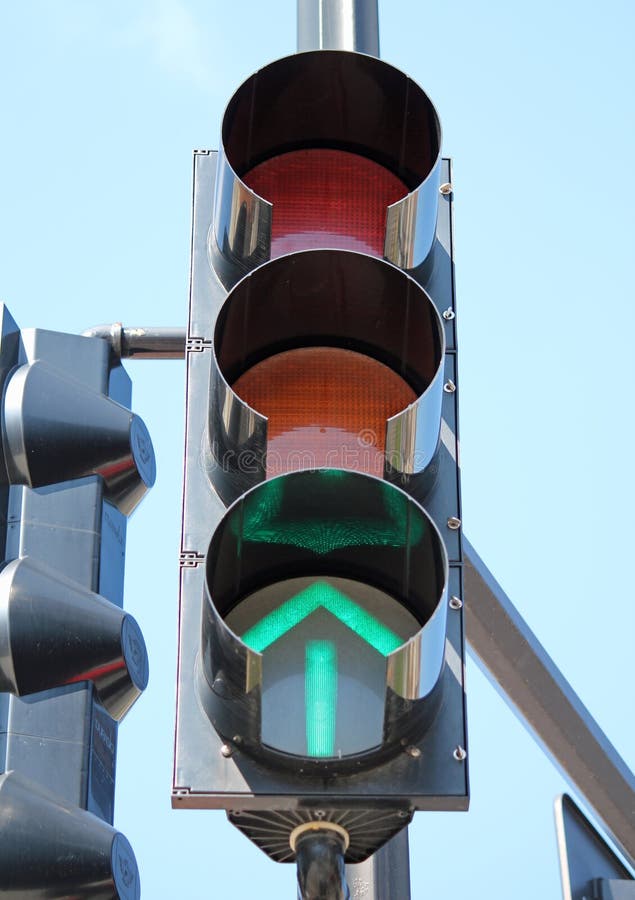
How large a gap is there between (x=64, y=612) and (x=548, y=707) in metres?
1.38

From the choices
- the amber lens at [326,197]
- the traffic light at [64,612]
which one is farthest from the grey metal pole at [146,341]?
the amber lens at [326,197]

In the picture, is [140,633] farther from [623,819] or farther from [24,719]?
[623,819]

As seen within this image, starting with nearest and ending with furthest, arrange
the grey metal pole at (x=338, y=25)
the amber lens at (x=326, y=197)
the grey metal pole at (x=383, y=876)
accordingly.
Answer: the amber lens at (x=326, y=197)
the grey metal pole at (x=383, y=876)
the grey metal pole at (x=338, y=25)

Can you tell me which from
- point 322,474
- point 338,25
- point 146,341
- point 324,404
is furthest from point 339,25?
point 322,474

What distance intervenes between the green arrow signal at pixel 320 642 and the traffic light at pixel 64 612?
33.6 inches

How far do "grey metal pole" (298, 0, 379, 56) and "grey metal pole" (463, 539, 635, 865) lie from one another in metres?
1.54

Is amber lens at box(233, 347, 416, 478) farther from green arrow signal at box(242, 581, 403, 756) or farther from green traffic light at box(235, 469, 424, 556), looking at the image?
green arrow signal at box(242, 581, 403, 756)

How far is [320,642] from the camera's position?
12.2 feet

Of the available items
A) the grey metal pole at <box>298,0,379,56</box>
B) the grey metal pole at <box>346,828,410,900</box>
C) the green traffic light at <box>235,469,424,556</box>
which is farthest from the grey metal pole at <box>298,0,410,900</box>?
the grey metal pole at <box>346,828,410,900</box>

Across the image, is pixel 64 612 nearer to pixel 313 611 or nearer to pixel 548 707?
pixel 313 611

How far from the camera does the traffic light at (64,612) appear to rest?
14.1 feet

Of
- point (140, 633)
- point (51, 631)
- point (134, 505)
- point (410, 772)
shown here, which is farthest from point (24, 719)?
point (410, 772)

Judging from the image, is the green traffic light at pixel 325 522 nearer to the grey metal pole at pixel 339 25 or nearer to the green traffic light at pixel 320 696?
the green traffic light at pixel 320 696

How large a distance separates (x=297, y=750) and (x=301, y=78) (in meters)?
1.78
